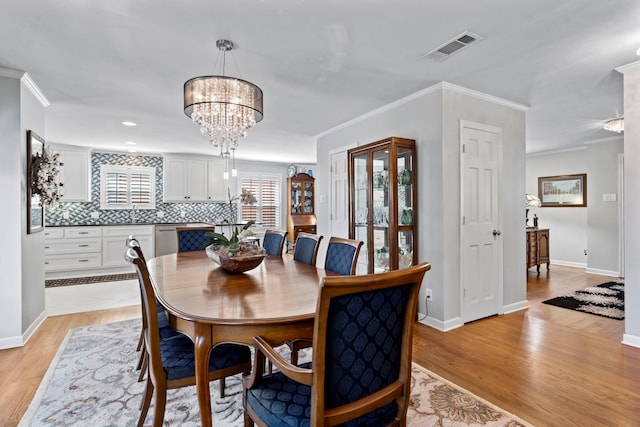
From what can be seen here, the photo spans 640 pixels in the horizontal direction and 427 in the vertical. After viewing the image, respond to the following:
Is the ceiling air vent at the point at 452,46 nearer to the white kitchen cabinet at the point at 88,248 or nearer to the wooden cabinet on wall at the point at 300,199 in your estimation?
the wooden cabinet on wall at the point at 300,199

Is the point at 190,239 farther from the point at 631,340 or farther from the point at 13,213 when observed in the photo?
the point at 631,340

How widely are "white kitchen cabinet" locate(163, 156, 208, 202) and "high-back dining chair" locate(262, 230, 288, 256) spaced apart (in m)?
4.13

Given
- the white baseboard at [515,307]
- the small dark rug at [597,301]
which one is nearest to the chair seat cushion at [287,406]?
the white baseboard at [515,307]

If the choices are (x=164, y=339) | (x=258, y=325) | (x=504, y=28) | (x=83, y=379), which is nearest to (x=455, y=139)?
(x=504, y=28)

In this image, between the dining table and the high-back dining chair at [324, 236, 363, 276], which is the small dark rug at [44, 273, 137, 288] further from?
the high-back dining chair at [324, 236, 363, 276]

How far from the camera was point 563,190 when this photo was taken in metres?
6.56

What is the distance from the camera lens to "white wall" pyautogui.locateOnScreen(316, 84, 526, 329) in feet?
10.5

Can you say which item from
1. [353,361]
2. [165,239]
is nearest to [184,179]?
[165,239]

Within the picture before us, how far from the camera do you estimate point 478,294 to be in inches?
136

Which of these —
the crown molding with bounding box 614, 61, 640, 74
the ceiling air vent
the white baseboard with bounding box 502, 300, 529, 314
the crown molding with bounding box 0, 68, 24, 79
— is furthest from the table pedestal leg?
the crown molding with bounding box 614, 61, 640, 74

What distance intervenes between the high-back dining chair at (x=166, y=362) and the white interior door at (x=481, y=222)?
2.52 meters

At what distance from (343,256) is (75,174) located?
240 inches

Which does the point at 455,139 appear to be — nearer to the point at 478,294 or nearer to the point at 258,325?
the point at 478,294

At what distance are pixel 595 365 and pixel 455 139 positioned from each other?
7.16 ft
